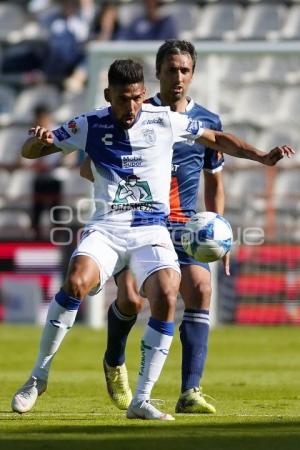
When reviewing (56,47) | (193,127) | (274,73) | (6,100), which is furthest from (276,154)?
(6,100)

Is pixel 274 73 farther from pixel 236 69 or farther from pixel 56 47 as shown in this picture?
pixel 56 47

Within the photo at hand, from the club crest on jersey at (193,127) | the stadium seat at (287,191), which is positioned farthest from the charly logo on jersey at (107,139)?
the stadium seat at (287,191)

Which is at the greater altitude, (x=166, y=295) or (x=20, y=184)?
(x=166, y=295)

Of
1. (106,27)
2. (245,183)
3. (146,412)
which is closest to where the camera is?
(146,412)

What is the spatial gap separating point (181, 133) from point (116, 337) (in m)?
1.56

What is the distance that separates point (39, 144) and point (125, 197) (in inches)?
25.5

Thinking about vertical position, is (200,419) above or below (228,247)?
below

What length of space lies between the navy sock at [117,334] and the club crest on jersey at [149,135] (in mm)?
1293

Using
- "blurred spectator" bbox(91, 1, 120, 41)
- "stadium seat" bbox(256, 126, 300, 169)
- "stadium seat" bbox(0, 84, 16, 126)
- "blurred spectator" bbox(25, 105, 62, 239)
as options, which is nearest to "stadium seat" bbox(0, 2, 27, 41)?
"stadium seat" bbox(0, 84, 16, 126)

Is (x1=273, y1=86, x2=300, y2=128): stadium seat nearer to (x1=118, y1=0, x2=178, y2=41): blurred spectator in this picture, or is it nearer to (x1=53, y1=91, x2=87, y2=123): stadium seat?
(x1=118, y1=0, x2=178, y2=41): blurred spectator

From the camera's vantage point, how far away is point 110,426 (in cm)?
700

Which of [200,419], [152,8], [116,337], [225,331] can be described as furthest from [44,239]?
[200,419]

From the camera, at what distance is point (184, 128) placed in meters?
7.84

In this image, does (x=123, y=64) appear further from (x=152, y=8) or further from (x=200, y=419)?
(x=152, y=8)
